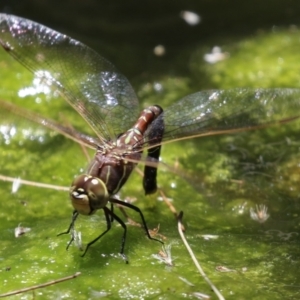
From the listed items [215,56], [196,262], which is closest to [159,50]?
[215,56]

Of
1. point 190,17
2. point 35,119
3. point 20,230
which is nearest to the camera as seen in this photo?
point 35,119

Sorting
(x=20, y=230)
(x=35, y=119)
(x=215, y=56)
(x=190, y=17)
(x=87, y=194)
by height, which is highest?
(x=190, y=17)

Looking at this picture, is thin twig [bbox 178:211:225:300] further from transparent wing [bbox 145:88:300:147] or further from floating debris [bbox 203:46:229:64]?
floating debris [bbox 203:46:229:64]

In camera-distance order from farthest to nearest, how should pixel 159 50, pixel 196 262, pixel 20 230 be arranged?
pixel 159 50 → pixel 20 230 → pixel 196 262

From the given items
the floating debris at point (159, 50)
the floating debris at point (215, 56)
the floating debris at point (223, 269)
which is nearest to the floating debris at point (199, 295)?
the floating debris at point (223, 269)

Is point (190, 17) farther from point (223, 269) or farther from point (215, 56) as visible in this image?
point (223, 269)

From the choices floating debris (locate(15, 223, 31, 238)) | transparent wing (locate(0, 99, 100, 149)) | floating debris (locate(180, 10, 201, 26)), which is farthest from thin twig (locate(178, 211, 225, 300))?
floating debris (locate(180, 10, 201, 26))

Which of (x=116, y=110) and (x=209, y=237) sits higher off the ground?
(x=116, y=110)
